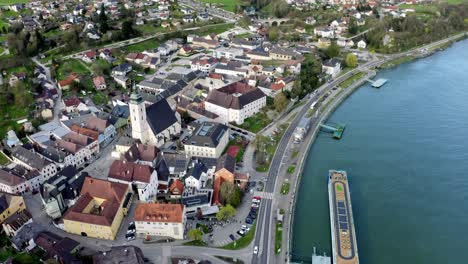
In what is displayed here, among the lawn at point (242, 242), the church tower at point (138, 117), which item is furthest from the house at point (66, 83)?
the lawn at point (242, 242)

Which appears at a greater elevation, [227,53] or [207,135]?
[207,135]

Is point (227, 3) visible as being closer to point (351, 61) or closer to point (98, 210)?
point (351, 61)

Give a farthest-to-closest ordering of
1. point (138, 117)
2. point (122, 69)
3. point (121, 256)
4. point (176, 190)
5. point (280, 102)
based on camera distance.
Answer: point (122, 69) → point (280, 102) → point (138, 117) → point (176, 190) → point (121, 256)

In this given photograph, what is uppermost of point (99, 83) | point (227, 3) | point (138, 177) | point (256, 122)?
point (227, 3)

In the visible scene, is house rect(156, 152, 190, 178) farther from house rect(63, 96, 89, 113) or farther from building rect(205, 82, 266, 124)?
house rect(63, 96, 89, 113)

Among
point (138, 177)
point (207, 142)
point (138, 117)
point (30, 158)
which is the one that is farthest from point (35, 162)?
point (207, 142)

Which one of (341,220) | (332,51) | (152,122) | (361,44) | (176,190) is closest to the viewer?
(341,220)

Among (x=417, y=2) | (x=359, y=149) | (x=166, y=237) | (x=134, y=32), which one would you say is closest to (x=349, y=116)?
(x=359, y=149)
